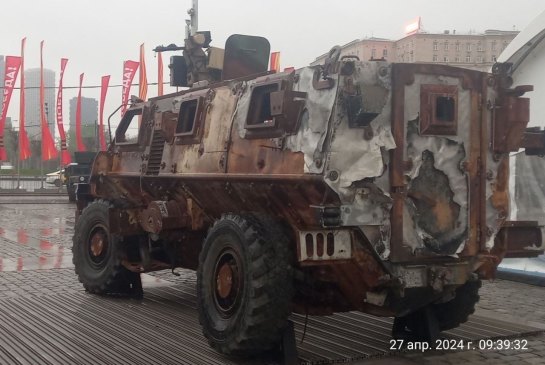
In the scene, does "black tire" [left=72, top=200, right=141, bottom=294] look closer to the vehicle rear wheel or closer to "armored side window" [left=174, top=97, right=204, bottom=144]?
"armored side window" [left=174, top=97, right=204, bottom=144]

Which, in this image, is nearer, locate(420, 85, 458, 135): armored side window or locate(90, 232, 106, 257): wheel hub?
locate(420, 85, 458, 135): armored side window

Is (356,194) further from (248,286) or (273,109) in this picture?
(248,286)

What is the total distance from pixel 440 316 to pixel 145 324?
3.04 metres

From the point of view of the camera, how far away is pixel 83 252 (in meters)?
8.91

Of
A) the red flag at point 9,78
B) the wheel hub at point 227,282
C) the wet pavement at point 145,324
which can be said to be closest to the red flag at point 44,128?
the red flag at point 9,78

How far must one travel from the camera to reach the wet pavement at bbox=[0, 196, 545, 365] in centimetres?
592

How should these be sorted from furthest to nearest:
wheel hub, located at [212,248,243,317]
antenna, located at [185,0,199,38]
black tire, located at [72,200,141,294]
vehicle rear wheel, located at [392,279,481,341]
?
antenna, located at [185,0,199,38] → black tire, located at [72,200,141,294] → vehicle rear wheel, located at [392,279,481,341] → wheel hub, located at [212,248,243,317]

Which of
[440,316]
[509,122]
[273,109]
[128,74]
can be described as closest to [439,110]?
[509,122]

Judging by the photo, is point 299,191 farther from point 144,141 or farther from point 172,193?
point 144,141

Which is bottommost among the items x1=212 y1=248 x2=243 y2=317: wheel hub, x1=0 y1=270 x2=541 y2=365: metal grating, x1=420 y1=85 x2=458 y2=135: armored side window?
x1=0 y1=270 x2=541 y2=365: metal grating

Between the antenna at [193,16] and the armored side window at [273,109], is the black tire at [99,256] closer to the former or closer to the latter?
the armored side window at [273,109]

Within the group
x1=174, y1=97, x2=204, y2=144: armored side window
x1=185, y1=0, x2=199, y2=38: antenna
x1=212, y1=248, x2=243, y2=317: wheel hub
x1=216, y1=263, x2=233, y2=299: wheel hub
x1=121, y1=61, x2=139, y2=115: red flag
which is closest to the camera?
x1=212, y1=248, x2=243, y2=317: wheel hub

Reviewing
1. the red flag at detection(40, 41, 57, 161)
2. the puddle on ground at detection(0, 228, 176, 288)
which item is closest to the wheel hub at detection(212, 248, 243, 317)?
the puddle on ground at detection(0, 228, 176, 288)

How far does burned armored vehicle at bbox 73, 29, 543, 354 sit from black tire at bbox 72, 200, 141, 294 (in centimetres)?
218
